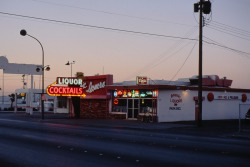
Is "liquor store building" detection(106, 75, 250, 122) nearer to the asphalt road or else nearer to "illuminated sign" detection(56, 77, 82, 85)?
"illuminated sign" detection(56, 77, 82, 85)

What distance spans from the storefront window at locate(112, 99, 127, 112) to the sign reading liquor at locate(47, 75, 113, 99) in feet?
6.40

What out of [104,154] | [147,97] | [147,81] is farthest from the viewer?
[147,81]

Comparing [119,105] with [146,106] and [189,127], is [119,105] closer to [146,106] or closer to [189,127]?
[146,106]

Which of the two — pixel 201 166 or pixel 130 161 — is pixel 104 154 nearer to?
pixel 130 161

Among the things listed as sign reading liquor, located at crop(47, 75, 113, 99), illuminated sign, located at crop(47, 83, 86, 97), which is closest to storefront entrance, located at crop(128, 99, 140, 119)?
sign reading liquor, located at crop(47, 75, 113, 99)

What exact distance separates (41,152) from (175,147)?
6.01m

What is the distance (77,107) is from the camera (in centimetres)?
4481

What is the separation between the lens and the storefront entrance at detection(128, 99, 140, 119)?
1544 inches

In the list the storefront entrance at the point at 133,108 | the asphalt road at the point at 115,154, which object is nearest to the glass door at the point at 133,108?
the storefront entrance at the point at 133,108

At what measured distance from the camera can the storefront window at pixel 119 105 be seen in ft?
134

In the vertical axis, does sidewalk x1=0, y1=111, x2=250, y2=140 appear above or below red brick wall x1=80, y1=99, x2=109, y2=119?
below

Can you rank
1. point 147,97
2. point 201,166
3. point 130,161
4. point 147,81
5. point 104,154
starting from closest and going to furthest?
point 201,166 → point 130,161 → point 104,154 → point 147,97 → point 147,81

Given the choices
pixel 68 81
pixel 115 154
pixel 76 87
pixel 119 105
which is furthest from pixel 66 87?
pixel 115 154

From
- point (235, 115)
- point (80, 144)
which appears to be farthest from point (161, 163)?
point (235, 115)
